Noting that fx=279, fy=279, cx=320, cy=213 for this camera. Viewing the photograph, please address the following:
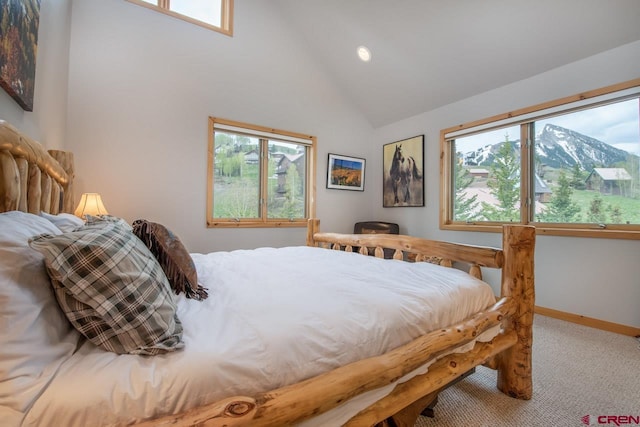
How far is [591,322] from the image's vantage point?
2559 mm

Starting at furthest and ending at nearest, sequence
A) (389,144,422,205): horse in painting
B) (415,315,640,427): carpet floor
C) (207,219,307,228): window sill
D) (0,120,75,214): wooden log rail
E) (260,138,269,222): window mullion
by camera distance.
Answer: (389,144,422,205): horse in painting → (260,138,269,222): window mullion → (207,219,307,228): window sill → (415,315,640,427): carpet floor → (0,120,75,214): wooden log rail

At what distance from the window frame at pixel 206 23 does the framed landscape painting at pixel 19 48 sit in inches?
73.2

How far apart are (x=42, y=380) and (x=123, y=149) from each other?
9.69ft

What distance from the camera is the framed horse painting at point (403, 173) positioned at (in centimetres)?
409

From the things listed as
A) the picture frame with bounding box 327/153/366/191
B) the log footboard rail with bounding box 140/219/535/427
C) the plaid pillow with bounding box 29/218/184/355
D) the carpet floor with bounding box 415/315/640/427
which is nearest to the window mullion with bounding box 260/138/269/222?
the picture frame with bounding box 327/153/366/191

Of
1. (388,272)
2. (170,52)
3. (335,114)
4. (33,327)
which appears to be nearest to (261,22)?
(170,52)

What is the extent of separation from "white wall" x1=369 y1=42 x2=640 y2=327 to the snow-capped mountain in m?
0.37

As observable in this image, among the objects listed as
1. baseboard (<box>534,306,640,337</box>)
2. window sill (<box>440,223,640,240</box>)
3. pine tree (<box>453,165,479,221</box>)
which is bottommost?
baseboard (<box>534,306,640,337</box>)

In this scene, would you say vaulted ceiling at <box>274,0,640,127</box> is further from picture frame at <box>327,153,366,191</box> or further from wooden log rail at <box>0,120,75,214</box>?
wooden log rail at <box>0,120,75,214</box>

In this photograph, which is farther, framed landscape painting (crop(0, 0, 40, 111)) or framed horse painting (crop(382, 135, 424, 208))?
framed horse painting (crop(382, 135, 424, 208))

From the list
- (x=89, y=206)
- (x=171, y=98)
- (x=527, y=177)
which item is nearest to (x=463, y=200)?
(x=527, y=177)

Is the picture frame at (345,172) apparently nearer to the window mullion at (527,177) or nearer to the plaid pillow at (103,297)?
the window mullion at (527,177)

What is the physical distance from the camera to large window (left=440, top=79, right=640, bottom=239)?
2.48m

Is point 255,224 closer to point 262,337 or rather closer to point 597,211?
point 262,337
